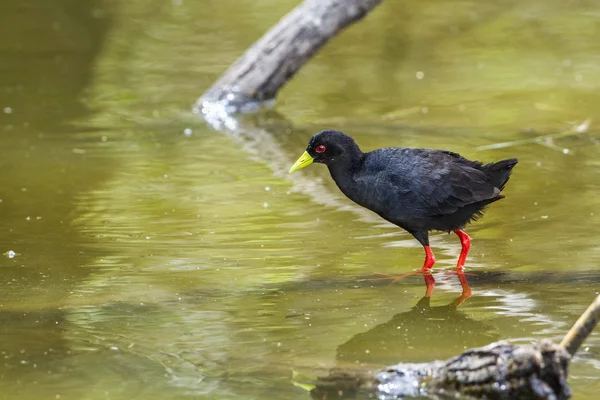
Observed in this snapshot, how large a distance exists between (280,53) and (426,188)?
4.78 metres

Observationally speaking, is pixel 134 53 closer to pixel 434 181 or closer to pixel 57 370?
pixel 434 181

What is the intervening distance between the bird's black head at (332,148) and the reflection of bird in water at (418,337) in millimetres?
1342

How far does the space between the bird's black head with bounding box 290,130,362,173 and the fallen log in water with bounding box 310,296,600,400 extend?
7.88 ft

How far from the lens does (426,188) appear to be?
6.27 m

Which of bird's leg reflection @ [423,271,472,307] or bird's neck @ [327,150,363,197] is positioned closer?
bird's leg reflection @ [423,271,472,307]

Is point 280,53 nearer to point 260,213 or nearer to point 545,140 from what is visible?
Result: point 545,140

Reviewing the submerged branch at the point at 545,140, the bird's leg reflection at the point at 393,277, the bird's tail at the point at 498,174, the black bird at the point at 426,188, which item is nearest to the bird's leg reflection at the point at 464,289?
the black bird at the point at 426,188

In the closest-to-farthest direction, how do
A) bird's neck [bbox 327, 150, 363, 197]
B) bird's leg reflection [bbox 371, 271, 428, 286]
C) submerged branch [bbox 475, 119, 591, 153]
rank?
bird's leg reflection [bbox 371, 271, 428, 286]
bird's neck [bbox 327, 150, 363, 197]
submerged branch [bbox 475, 119, 591, 153]

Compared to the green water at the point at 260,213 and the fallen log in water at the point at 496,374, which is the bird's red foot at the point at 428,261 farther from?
the fallen log in water at the point at 496,374

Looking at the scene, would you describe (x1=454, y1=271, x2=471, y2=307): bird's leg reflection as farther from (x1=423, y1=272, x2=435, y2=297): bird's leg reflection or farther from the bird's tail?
the bird's tail

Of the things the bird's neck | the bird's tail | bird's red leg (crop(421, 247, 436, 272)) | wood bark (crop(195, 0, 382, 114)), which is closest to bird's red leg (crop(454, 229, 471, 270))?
bird's red leg (crop(421, 247, 436, 272))

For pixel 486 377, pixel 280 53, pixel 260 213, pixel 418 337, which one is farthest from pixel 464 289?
pixel 280 53

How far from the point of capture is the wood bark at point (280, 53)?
10.6 m

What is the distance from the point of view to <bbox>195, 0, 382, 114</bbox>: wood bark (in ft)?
34.8
